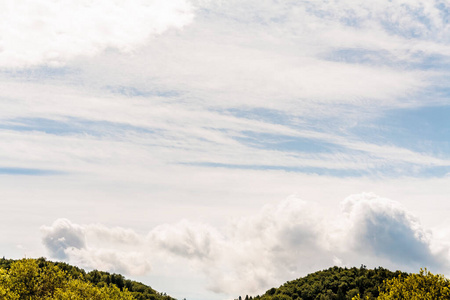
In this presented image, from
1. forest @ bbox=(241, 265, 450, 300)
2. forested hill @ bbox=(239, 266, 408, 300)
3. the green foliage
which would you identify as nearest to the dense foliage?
the green foliage

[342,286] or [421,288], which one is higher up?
[342,286]

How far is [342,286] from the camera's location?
177 metres

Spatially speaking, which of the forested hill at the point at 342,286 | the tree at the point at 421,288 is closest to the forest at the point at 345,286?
the forested hill at the point at 342,286

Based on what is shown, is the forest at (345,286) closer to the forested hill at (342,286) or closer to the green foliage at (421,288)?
the forested hill at (342,286)

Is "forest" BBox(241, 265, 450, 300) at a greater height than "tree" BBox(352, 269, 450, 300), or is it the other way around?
"forest" BBox(241, 265, 450, 300)

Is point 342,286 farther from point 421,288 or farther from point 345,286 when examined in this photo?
point 421,288

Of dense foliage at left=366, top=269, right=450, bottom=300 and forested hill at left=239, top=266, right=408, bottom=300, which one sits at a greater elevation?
forested hill at left=239, top=266, right=408, bottom=300

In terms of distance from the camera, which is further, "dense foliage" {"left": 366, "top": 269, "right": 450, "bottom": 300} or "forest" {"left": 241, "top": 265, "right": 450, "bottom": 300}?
"forest" {"left": 241, "top": 265, "right": 450, "bottom": 300}

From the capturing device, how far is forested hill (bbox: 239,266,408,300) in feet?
553

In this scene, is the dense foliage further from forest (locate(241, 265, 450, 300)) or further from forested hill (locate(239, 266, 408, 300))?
forested hill (locate(239, 266, 408, 300))

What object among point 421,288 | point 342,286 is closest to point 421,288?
point 421,288

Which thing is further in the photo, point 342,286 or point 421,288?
point 342,286

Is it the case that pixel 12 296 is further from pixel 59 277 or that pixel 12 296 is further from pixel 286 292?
pixel 286 292

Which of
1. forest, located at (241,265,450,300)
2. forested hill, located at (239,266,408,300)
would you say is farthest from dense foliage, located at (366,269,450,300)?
forested hill, located at (239,266,408,300)
